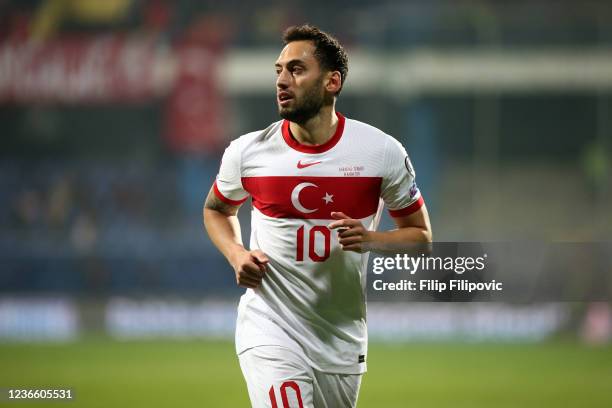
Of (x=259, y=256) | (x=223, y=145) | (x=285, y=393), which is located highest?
(x=223, y=145)

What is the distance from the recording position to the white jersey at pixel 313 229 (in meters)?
4.83

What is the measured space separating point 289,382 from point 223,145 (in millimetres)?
13605

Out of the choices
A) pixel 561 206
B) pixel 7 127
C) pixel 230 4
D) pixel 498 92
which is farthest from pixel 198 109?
pixel 561 206

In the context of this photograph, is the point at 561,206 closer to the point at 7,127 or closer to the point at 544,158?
the point at 544,158

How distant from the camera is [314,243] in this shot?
15.8ft

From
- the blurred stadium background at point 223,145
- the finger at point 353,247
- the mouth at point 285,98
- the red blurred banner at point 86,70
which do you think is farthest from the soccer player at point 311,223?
the red blurred banner at point 86,70

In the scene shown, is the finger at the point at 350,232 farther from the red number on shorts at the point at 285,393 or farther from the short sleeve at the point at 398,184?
the red number on shorts at the point at 285,393

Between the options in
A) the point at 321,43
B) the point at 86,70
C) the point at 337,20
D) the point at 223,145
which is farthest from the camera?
the point at 86,70

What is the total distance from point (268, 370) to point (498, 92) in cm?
1340

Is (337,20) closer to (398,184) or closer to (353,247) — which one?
(398,184)

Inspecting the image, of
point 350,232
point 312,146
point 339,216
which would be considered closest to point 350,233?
point 350,232

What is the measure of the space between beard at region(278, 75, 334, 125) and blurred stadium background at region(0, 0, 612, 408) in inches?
371

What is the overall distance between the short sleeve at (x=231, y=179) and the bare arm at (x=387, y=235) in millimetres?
557

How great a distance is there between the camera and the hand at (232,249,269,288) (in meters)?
4.61
